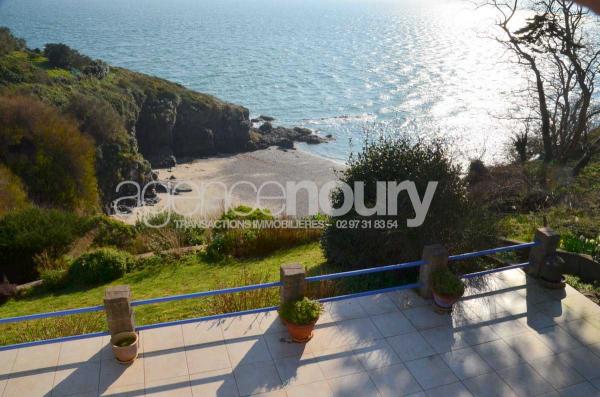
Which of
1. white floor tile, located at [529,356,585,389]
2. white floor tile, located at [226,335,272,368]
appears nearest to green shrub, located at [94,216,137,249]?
white floor tile, located at [226,335,272,368]

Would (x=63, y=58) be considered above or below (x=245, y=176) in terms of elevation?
above

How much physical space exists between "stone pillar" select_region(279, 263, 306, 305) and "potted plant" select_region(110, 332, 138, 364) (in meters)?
2.02

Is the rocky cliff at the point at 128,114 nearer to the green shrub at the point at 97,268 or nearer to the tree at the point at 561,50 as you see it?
the green shrub at the point at 97,268

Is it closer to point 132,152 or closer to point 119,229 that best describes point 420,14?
point 132,152

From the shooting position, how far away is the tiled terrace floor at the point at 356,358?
5637mm

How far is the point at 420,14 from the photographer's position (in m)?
176

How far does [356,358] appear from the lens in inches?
242

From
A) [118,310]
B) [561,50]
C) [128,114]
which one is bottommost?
[128,114]

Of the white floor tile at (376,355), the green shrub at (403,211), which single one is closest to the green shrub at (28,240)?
the green shrub at (403,211)

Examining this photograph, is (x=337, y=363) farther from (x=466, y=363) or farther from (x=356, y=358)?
(x=466, y=363)

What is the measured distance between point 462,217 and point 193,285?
5545 mm

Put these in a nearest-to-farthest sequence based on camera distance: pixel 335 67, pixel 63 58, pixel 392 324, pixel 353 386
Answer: pixel 353 386
pixel 392 324
pixel 63 58
pixel 335 67

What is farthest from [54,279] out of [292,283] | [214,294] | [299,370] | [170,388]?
[299,370]

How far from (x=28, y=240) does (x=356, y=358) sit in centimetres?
957
